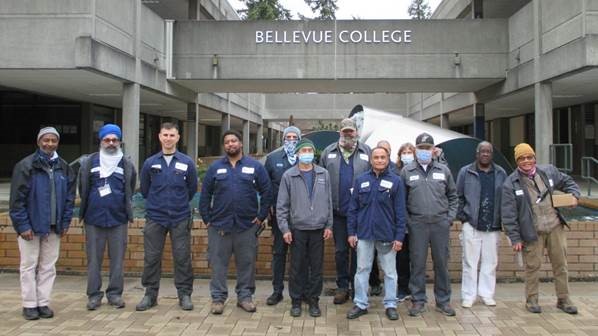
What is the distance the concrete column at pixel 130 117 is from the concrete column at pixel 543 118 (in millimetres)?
11543

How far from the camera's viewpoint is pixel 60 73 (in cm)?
1417

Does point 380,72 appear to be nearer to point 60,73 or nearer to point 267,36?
point 267,36

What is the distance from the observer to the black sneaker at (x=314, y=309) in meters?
5.17

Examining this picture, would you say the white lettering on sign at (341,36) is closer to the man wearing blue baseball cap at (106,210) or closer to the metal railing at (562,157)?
the metal railing at (562,157)

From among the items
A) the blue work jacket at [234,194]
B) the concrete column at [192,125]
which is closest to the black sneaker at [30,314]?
the blue work jacket at [234,194]

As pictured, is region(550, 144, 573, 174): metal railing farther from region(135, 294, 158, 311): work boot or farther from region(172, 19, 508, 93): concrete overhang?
region(135, 294, 158, 311): work boot

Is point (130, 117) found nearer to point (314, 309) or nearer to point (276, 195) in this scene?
point (276, 195)

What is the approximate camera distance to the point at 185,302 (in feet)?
17.6

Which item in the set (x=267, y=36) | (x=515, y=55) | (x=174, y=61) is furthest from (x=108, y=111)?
(x=515, y=55)

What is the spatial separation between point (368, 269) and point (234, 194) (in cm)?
146

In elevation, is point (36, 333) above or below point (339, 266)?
below

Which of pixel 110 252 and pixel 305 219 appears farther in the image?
pixel 110 252

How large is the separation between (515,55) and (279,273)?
1440 cm

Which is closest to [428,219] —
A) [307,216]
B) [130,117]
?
[307,216]
